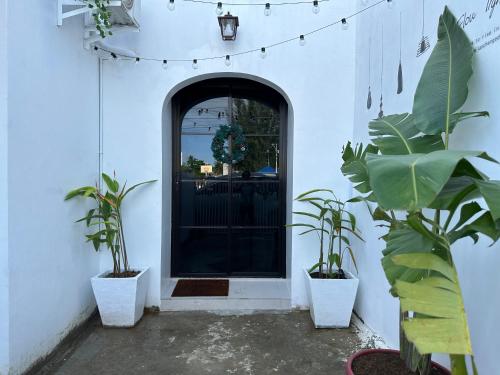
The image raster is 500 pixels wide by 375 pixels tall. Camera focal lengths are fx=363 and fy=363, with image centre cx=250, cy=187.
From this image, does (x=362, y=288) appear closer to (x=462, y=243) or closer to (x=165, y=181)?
(x=462, y=243)

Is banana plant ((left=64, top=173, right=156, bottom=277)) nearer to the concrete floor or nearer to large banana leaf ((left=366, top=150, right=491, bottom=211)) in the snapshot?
the concrete floor

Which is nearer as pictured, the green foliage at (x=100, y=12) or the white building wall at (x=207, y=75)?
the green foliage at (x=100, y=12)

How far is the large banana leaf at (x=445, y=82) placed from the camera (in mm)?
1510

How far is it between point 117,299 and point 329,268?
5.87 feet

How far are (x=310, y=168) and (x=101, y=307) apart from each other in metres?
2.18

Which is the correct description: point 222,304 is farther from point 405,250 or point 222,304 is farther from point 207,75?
point 405,250

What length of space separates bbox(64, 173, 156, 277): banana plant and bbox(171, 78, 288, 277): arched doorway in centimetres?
73

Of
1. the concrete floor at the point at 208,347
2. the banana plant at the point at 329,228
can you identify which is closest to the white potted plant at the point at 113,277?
the concrete floor at the point at 208,347

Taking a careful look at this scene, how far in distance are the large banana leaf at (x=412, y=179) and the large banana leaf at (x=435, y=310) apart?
233mm

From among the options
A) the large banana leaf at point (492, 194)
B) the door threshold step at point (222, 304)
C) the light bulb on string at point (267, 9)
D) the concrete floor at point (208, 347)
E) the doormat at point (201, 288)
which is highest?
the light bulb on string at point (267, 9)

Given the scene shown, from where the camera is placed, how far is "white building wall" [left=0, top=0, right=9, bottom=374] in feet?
6.71

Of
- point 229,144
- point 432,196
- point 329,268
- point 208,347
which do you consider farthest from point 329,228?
point 432,196

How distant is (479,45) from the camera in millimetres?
1680

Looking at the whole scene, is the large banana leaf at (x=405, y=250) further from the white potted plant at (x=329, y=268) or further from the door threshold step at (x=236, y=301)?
the door threshold step at (x=236, y=301)
